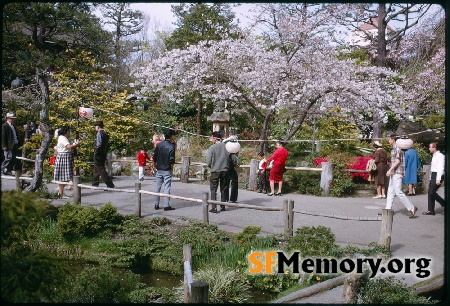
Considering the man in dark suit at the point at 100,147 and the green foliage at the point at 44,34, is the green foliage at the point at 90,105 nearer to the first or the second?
the man in dark suit at the point at 100,147

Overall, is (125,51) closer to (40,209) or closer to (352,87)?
(352,87)

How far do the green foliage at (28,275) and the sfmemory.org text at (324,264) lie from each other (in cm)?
266

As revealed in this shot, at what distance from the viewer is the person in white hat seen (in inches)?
176

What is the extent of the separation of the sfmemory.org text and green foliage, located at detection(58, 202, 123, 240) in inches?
106

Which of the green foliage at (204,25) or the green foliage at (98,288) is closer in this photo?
the green foliage at (98,288)

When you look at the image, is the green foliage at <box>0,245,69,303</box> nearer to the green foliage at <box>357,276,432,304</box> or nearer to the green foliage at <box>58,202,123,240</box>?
the green foliage at <box>357,276,432,304</box>

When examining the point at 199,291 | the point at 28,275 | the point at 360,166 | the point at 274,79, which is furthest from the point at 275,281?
the point at 274,79

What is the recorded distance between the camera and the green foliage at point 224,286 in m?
4.45

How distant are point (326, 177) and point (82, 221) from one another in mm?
5850

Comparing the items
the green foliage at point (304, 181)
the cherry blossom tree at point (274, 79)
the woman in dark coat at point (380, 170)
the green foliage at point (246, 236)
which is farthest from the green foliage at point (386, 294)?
the cherry blossom tree at point (274, 79)

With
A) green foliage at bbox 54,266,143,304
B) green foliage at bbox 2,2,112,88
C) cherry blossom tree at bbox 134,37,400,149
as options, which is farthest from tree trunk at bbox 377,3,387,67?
green foliage at bbox 54,266,143,304

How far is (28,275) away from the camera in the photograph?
2473 millimetres

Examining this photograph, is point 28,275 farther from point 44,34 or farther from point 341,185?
point 341,185

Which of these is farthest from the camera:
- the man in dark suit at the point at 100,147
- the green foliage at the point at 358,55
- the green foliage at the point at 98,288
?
the green foliage at the point at 358,55
